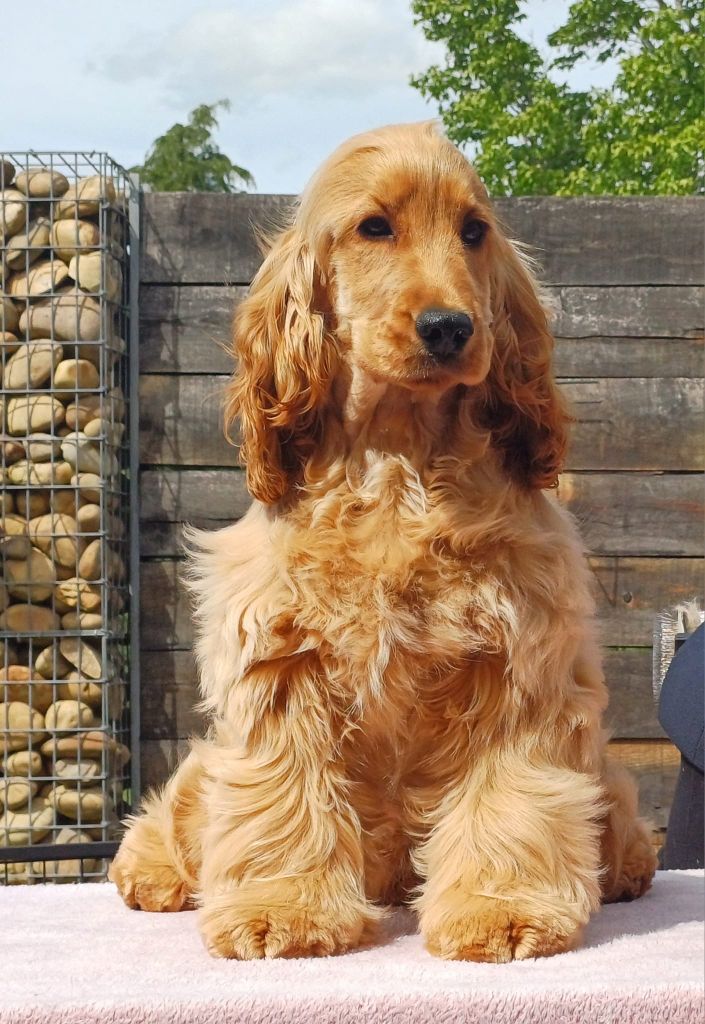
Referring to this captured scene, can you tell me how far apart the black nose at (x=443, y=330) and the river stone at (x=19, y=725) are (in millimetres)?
2871

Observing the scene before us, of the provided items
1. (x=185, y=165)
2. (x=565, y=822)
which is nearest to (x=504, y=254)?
(x=565, y=822)

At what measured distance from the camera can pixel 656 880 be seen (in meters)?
2.15

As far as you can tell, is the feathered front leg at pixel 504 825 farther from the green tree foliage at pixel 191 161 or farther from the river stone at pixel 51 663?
the green tree foliage at pixel 191 161

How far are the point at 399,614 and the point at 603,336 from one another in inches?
101

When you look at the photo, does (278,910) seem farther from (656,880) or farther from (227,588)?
(656,880)

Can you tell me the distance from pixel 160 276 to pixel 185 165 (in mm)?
A: 10240

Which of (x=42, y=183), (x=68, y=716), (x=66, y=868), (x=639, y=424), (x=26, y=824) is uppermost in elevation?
(x=42, y=183)

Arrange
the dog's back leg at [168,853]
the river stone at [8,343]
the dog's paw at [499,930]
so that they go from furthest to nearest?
the river stone at [8,343] < the dog's back leg at [168,853] < the dog's paw at [499,930]

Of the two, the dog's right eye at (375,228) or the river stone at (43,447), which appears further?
the river stone at (43,447)

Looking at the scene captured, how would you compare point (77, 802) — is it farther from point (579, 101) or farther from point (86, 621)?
point (579, 101)

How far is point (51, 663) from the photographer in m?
4.02

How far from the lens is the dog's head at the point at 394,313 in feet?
5.17

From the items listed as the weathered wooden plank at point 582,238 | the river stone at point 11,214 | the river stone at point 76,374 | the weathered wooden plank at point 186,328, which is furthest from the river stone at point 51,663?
the river stone at point 11,214

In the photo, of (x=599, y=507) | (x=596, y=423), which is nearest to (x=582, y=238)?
(x=596, y=423)
